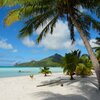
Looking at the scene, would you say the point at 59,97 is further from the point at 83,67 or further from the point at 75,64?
the point at 83,67

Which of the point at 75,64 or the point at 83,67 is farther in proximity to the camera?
the point at 83,67

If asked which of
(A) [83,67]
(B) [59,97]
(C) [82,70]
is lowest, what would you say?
(B) [59,97]

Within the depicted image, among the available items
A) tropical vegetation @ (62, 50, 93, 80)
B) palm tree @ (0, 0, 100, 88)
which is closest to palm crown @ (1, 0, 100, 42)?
palm tree @ (0, 0, 100, 88)

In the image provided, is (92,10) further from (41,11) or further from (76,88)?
(76,88)

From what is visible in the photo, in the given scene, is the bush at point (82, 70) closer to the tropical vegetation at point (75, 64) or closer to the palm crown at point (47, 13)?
the tropical vegetation at point (75, 64)

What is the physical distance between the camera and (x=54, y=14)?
13562mm

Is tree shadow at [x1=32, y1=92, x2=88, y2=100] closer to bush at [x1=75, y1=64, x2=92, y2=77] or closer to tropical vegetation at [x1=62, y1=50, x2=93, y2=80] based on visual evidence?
tropical vegetation at [x1=62, y1=50, x2=93, y2=80]

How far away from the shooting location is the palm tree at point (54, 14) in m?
11.7

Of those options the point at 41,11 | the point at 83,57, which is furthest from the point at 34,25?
the point at 83,57

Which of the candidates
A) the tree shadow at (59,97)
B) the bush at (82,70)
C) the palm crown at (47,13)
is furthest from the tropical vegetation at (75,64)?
the tree shadow at (59,97)

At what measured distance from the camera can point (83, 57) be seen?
18.5m

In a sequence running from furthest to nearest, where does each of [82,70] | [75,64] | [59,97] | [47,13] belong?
[82,70] < [75,64] < [47,13] < [59,97]

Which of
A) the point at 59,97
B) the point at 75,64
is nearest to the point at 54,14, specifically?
the point at 75,64

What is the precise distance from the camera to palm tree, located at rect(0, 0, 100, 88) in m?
11.7
